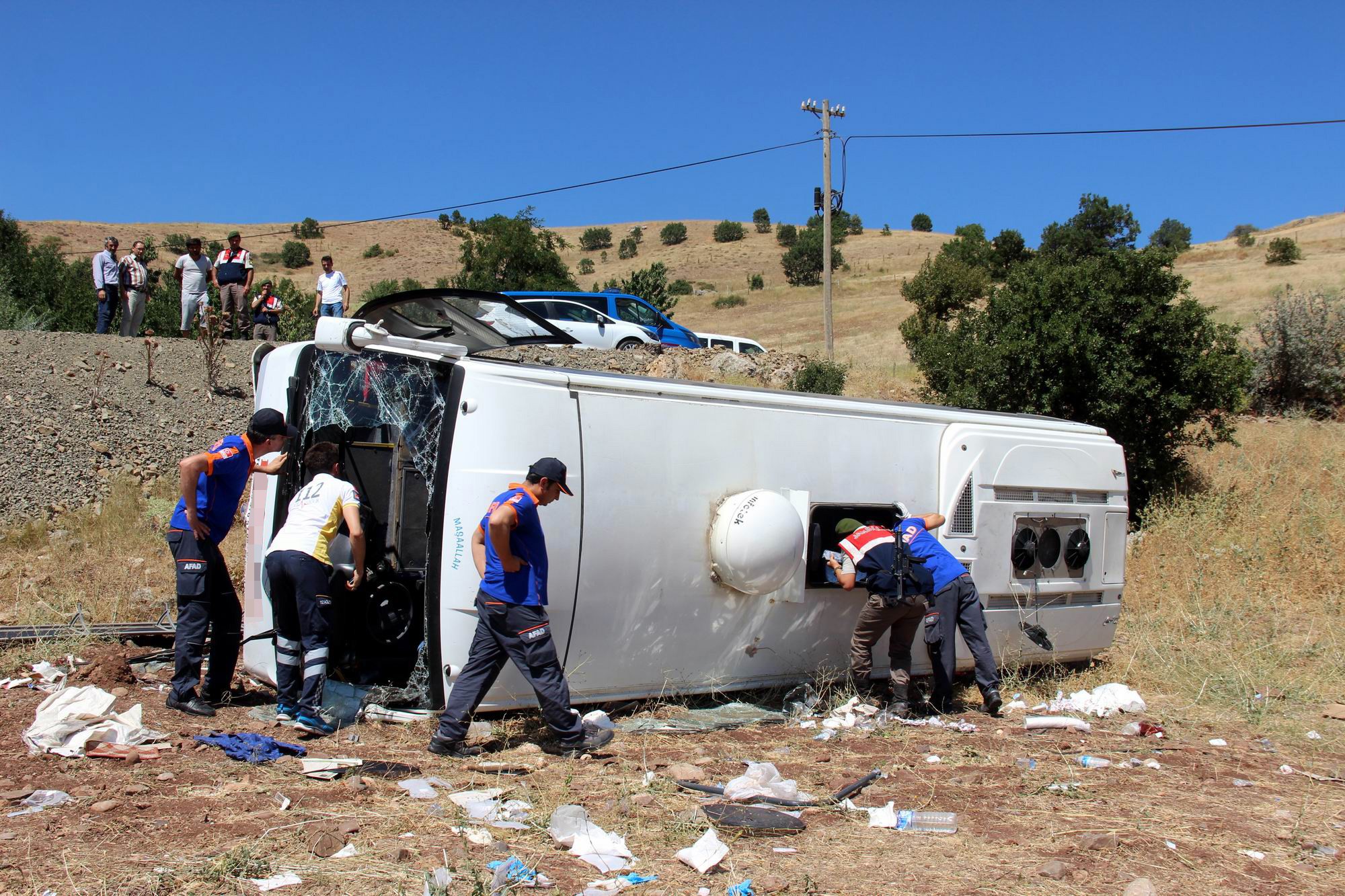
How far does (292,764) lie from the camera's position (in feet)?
15.5

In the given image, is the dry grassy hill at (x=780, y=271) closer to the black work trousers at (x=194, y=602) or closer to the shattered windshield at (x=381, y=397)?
the shattered windshield at (x=381, y=397)

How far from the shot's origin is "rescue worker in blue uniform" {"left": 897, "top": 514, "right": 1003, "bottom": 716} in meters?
6.57

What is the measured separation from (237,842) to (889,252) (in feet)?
217

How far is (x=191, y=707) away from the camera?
18.1 ft

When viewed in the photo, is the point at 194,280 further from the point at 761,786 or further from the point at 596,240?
the point at 596,240

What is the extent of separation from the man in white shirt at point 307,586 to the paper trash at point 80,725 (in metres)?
0.68

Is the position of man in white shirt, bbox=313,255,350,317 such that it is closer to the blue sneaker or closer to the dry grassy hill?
the dry grassy hill

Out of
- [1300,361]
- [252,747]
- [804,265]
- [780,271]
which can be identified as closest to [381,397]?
[252,747]

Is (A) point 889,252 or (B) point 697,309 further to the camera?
(A) point 889,252

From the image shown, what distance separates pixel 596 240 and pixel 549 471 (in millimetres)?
80316

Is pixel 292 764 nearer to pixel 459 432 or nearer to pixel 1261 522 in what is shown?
pixel 459 432

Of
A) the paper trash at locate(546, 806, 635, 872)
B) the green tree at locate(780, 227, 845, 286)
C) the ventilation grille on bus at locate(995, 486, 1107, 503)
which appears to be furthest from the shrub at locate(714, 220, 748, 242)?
the paper trash at locate(546, 806, 635, 872)

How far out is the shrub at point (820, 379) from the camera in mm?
17438

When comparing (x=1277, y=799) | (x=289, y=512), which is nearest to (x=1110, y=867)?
(x=1277, y=799)
